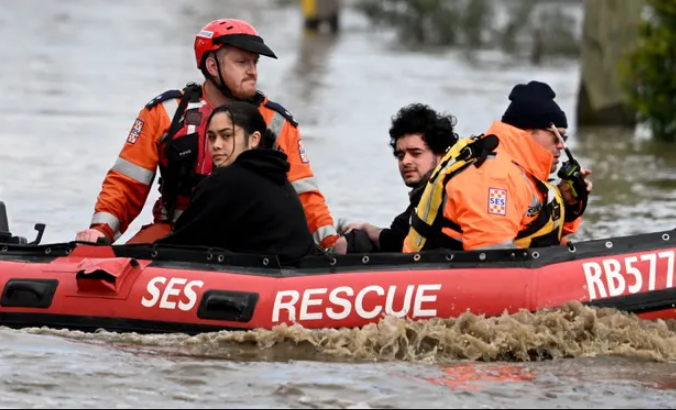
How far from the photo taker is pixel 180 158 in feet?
28.5

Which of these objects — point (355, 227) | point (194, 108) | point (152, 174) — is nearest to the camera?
point (194, 108)

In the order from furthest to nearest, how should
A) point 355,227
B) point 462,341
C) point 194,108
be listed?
point 355,227
point 194,108
point 462,341

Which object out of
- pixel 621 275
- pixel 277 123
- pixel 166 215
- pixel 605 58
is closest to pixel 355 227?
pixel 277 123

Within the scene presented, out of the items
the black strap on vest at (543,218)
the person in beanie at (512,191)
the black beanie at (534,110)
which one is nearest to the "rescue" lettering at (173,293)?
the person in beanie at (512,191)

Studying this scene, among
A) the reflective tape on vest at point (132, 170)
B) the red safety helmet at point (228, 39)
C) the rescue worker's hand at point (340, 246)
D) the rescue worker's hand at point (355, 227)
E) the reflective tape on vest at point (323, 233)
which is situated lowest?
the rescue worker's hand at point (340, 246)

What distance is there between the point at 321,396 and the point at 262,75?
17124mm

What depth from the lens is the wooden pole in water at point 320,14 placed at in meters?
34.1

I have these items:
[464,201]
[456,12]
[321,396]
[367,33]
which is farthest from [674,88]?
[367,33]

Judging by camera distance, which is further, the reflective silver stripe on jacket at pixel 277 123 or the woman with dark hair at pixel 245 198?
the reflective silver stripe on jacket at pixel 277 123

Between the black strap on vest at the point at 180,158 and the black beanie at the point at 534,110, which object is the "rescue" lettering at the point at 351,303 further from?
the black strap on vest at the point at 180,158

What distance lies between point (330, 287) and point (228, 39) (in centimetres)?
→ 171

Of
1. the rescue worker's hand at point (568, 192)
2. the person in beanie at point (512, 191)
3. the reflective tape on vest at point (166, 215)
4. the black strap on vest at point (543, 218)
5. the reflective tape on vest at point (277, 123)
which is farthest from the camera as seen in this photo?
the reflective tape on vest at point (277, 123)

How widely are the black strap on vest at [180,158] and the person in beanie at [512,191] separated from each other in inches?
51.9

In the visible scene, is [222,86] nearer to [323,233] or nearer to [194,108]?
[194,108]
